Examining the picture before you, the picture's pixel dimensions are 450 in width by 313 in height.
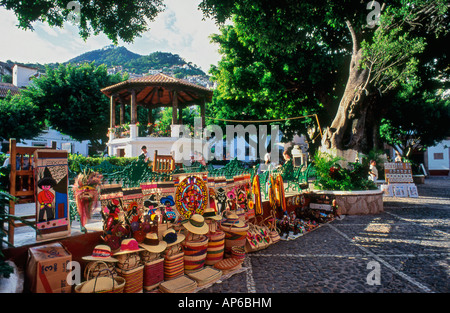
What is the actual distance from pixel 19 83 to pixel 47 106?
19.6 metres

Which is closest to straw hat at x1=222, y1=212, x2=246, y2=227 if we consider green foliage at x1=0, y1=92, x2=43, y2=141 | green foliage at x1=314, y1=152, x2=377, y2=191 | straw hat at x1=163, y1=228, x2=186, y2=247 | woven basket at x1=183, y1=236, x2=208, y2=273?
woven basket at x1=183, y1=236, x2=208, y2=273

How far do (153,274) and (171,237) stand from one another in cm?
49

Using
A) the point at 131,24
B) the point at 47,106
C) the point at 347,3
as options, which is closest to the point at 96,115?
the point at 47,106

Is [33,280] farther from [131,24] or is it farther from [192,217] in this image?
[131,24]

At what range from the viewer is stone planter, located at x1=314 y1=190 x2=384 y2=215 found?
793 centimetres

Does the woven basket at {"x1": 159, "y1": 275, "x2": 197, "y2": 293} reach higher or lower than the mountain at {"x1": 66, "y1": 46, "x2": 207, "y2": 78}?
lower

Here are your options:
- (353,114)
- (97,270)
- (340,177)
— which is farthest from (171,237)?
(353,114)

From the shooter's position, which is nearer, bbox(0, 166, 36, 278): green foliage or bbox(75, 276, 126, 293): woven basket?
bbox(0, 166, 36, 278): green foliage

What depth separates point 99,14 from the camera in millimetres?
8219

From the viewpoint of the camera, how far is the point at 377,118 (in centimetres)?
1528

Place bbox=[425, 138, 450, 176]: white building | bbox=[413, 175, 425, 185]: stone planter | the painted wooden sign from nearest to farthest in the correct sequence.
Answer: the painted wooden sign → bbox=[413, 175, 425, 185]: stone planter → bbox=[425, 138, 450, 176]: white building

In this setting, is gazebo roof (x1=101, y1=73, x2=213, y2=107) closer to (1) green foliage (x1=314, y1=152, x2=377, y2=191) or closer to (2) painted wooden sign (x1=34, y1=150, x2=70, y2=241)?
(1) green foliage (x1=314, y1=152, x2=377, y2=191)

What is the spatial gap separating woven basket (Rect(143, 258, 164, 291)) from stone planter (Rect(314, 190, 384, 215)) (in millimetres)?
6244
